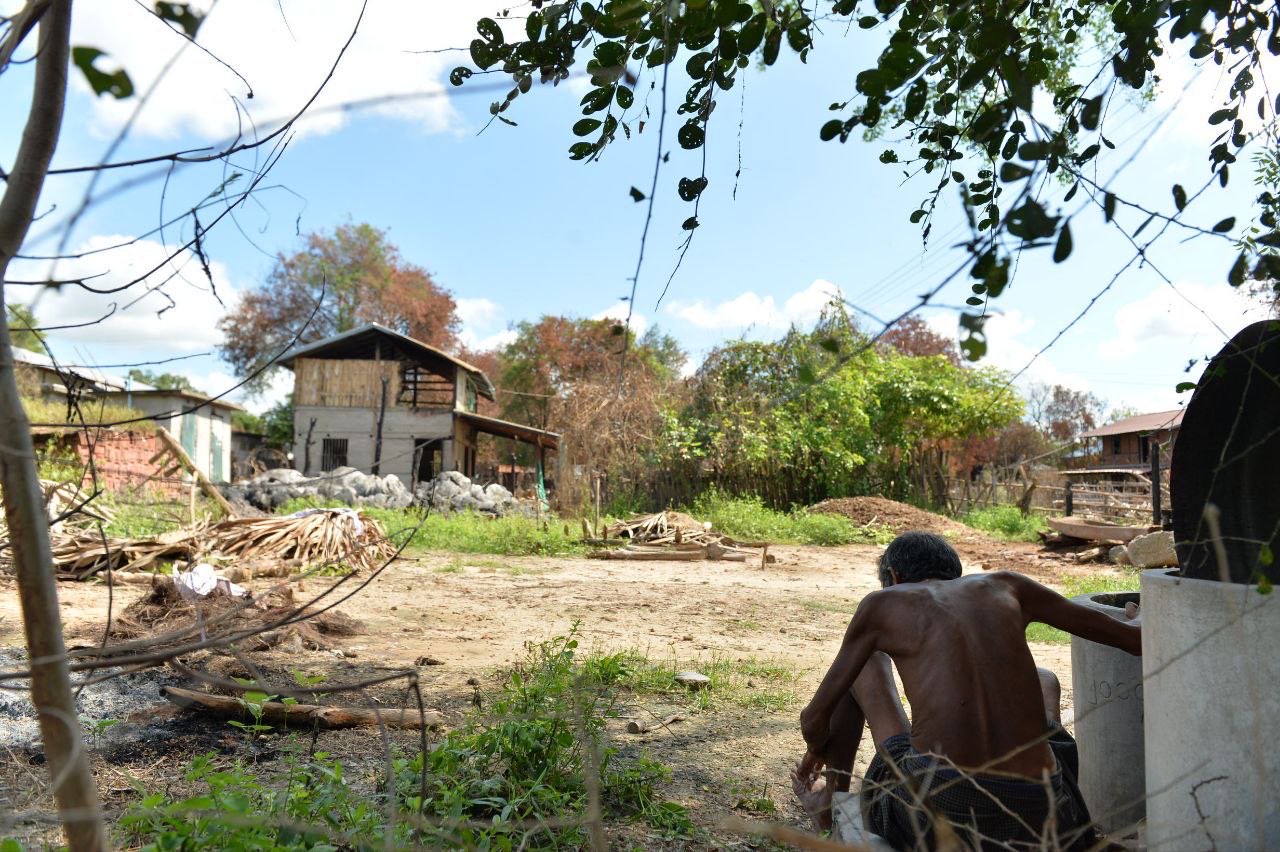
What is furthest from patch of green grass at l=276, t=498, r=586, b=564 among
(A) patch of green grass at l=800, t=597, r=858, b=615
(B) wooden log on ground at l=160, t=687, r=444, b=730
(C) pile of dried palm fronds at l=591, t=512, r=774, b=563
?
(B) wooden log on ground at l=160, t=687, r=444, b=730

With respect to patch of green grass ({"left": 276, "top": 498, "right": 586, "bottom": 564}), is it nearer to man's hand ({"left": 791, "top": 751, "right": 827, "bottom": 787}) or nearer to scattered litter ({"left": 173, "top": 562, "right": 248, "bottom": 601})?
scattered litter ({"left": 173, "top": 562, "right": 248, "bottom": 601})

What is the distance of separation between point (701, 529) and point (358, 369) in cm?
1482

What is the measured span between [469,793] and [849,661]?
4.92ft

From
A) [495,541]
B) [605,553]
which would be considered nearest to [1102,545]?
[605,553]

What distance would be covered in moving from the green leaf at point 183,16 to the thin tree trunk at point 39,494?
10.3 inches

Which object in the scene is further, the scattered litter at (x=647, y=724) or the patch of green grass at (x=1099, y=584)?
the patch of green grass at (x=1099, y=584)

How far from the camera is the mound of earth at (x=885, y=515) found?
19281 millimetres

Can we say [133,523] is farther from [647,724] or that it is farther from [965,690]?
[965,690]

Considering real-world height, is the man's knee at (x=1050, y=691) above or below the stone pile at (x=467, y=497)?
below

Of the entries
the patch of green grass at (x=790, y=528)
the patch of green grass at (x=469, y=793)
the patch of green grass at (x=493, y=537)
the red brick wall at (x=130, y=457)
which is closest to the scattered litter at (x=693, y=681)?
the patch of green grass at (x=469, y=793)

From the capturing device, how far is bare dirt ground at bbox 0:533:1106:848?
387 cm

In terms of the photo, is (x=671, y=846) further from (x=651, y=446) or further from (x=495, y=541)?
(x=651, y=446)

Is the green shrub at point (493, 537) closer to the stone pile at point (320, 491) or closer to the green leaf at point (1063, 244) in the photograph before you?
the stone pile at point (320, 491)

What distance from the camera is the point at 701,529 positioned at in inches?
672
